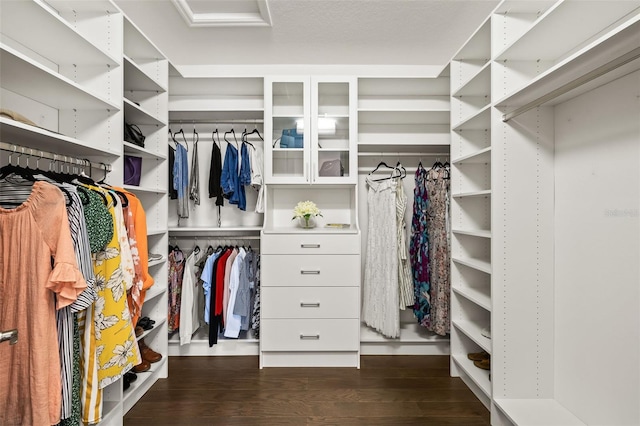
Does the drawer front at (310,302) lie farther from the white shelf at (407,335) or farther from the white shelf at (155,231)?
the white shelf at (155,231)

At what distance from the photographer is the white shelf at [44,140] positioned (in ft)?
3.84

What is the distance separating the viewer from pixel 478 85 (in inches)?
85.1

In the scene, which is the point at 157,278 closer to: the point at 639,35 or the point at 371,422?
the point at 371,422

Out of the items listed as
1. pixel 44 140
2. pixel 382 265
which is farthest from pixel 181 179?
pixel 382 265

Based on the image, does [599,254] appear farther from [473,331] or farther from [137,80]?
[137,80]

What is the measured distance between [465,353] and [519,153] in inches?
57.9

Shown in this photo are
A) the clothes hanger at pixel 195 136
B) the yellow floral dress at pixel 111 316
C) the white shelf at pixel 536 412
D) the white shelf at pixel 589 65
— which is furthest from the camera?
the clothes hanger at pixel 195 136

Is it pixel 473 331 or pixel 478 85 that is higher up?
pixel 478 85

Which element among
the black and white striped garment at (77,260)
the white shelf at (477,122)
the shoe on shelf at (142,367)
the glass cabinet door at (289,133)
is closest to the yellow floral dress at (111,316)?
the black and white striped garment at (77,260)

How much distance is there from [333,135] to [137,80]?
1.41 metres

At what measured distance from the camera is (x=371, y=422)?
5.94ft

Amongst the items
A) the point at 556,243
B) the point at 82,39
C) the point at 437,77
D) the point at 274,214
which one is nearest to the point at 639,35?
the point at 556,243

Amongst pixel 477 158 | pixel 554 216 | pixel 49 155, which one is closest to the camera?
pixel 49 155

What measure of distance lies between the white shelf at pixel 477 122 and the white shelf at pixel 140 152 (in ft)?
6.79
